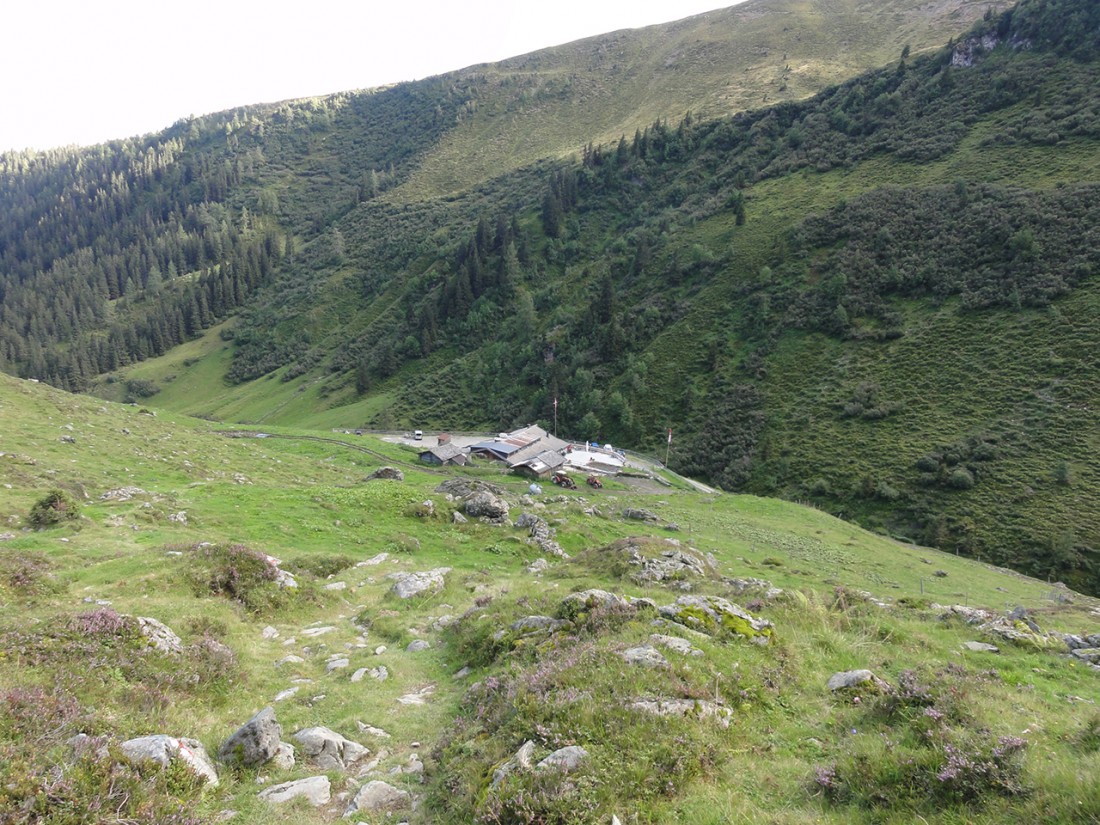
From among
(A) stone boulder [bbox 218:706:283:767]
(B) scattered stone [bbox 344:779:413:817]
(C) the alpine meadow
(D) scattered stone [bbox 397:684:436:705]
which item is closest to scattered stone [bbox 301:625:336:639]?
(C) the alpine meadow

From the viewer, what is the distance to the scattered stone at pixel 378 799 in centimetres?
680

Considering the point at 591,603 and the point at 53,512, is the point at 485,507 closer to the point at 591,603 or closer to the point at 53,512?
the point at 53,512

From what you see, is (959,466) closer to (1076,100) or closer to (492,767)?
(492,767)

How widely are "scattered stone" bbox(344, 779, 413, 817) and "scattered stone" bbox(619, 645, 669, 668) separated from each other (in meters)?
3.68

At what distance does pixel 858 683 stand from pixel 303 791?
27.9 feet

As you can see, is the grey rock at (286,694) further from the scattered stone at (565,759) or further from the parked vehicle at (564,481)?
the parked vehicle at (564,481)

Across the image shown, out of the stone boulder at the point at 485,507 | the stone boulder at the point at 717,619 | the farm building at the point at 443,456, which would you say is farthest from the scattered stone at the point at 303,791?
the farm building at the point at 443,456

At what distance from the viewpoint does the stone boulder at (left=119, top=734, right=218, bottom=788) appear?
5.93 meters

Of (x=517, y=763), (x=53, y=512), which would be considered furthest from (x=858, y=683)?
(x=53, y=512)

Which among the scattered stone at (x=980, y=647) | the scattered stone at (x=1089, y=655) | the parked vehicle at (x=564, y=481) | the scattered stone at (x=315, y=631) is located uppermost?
the scattered stone at (x=315, y=631)

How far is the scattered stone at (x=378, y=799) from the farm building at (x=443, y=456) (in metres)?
58.3

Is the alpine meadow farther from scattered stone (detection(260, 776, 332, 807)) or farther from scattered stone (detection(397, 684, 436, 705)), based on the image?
scattered stone (detection(397, 684, 436, 705))

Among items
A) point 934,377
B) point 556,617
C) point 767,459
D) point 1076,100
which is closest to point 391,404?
point 767,459

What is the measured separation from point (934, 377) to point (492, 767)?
7541cm
